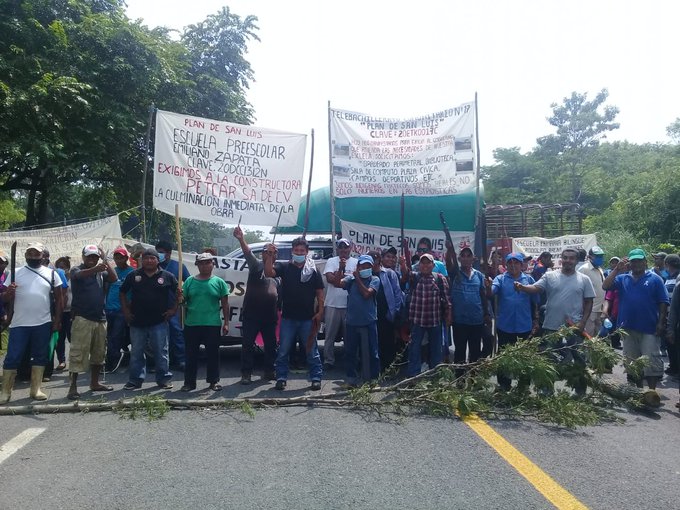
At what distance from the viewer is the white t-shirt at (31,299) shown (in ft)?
24.1

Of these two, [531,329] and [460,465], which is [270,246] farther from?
[460,465]

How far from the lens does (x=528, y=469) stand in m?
5.04

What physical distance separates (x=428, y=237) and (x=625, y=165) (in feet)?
138

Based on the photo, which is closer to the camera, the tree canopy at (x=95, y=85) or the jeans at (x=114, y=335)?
the jeans at (x=114, y=335)

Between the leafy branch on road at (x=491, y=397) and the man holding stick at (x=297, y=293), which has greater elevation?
the man holding stick at (x=297, y=293)

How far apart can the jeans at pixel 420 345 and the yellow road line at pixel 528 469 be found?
1.47 m

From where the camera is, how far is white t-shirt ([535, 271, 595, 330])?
7.63 metres

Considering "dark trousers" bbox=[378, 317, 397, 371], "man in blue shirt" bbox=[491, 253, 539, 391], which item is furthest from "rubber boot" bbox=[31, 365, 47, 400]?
"man in blue shirt" bbox=[491, 253, 539, 391]

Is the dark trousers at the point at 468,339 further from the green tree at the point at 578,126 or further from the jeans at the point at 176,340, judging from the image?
the green tree at the point at 578,126

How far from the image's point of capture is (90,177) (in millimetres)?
20516

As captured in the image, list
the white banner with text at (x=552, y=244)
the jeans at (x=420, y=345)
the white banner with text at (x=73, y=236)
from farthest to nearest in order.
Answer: the white banner with text at (x=552, y=244)
the white banner with text at (x=73, y=236)
the jeans at (x=420, y=345)

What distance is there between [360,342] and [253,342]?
128cm

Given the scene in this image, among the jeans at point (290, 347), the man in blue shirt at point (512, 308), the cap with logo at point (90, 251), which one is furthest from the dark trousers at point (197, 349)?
the man in blue shirt at point (512, 308)

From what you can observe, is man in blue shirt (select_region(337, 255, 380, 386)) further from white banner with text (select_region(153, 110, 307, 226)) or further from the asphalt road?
white banner with text (select_region(153, 110, 307, 226))
